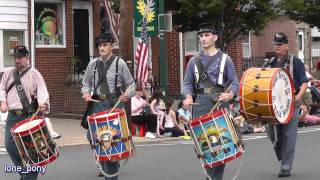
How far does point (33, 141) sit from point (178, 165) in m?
3.85

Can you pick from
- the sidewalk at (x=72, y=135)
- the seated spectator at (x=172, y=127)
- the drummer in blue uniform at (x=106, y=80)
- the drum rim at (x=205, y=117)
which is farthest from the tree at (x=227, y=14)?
the drum rim at (x=205, y=117)

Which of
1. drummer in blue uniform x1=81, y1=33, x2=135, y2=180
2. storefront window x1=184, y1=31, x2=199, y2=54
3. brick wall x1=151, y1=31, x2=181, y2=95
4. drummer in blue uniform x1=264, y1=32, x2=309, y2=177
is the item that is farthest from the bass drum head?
storefront window x1=184, y1=31, x2=199, y2=54

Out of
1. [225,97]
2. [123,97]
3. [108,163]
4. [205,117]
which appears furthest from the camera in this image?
[123,97]

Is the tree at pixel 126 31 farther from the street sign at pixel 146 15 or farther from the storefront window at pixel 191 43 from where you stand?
the storefront window at pixel 191 43

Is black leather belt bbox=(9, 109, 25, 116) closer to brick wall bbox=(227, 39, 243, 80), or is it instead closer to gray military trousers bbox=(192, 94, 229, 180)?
gray military trousers bbox=(192, 94, 229, 180)

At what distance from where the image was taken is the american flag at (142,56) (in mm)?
18531

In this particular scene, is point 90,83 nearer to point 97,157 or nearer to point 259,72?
point 97,157

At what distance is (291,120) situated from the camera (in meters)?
9.34

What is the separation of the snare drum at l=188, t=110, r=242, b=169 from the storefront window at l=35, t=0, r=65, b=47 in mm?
16255

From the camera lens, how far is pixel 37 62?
22.3 metres

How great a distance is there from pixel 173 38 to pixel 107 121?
1936cm

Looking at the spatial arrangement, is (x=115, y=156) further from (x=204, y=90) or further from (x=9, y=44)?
(x=9, y=44)

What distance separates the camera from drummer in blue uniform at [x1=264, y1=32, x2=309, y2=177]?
30.6 ft

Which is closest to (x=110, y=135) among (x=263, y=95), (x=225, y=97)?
(x=225, y=97)
